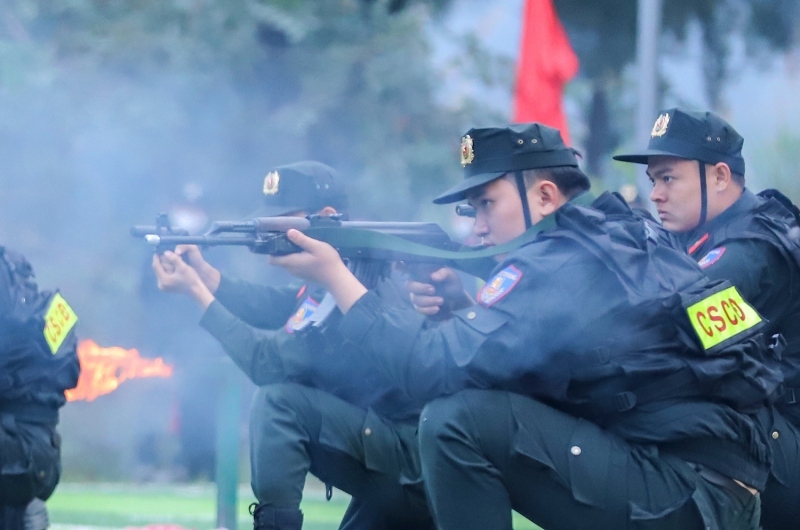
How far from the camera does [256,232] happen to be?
11.7 feet

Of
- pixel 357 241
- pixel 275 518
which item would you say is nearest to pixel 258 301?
pixel 275 518

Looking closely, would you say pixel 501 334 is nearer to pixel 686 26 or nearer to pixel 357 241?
pixel 357 241

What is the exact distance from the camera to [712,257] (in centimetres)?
373

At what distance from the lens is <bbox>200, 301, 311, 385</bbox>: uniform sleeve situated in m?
4.41

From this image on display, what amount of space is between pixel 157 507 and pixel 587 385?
468 cm

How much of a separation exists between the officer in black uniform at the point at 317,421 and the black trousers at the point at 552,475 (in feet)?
3.24

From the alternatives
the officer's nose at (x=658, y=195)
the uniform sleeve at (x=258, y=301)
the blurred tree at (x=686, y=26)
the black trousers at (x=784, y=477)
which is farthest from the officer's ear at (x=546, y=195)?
the blurred tree at (x=686, y=26)

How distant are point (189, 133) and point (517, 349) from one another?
7.96m

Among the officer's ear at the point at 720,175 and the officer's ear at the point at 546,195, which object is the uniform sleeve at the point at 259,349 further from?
the officer's ear at the point at 720,175

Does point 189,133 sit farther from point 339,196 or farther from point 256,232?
point 256,232

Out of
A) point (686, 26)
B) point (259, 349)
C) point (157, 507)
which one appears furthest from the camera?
point (686, 26)

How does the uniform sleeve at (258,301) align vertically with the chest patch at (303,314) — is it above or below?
below

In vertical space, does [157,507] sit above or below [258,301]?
below

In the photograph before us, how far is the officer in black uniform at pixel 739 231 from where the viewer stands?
3.69 meters
